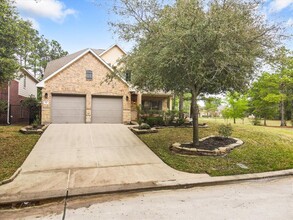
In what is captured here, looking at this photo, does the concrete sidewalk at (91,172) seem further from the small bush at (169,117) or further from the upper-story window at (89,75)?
the upper-story window at (89,75)

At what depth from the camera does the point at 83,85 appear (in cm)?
1641

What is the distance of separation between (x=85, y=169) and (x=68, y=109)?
33.7 feet

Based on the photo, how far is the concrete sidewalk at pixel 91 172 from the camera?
523 centimetres

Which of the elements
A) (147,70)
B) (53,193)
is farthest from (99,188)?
(147,70)

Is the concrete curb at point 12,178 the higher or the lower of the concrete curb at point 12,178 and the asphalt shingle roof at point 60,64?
the lower

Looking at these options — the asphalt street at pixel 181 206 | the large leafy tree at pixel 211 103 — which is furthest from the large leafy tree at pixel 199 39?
the large leafy tree at pixel 211 103

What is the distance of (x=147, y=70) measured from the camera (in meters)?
8.48

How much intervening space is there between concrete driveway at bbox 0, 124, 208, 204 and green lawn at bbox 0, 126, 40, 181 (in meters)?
0.27

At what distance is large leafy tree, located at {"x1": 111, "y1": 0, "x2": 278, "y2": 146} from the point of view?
696cm

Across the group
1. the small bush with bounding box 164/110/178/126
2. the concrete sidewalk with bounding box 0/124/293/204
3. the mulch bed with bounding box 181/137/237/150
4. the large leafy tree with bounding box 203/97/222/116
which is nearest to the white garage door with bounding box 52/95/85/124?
the concrete sidewalk with bounding box 0/124/293/204

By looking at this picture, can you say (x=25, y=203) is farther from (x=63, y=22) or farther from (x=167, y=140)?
(x=63, y=22)

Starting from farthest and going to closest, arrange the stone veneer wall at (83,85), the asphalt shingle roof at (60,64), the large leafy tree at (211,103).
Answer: the asphalt shingle roof at (60,64), the large leafy tree at (211,103), the stone veneer wall at (83,85)

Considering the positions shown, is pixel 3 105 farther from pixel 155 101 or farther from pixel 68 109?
pixel 155 101

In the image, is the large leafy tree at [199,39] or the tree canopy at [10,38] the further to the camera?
the tree canopy at [10,38]
